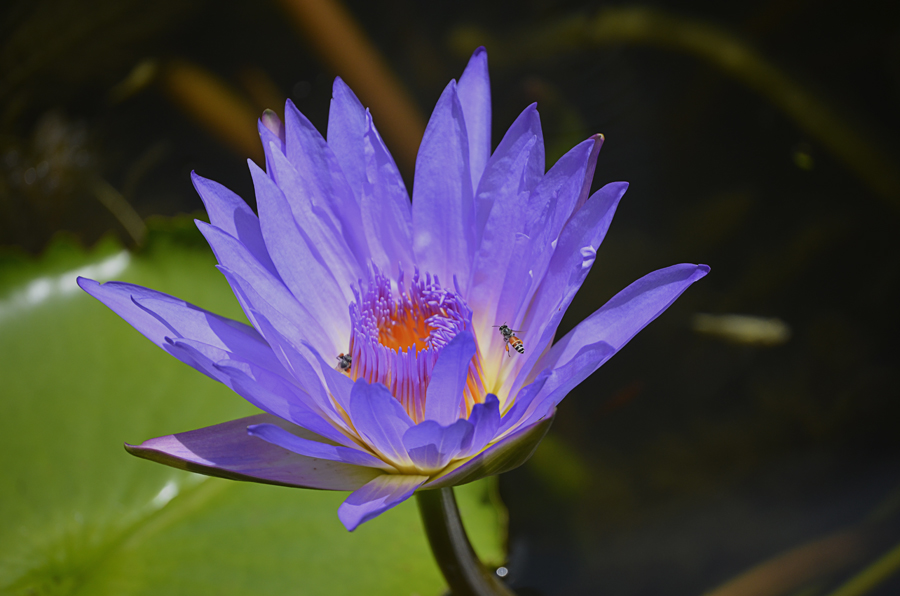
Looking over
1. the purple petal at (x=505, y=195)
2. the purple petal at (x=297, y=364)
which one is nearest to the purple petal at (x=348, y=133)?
the purple petal at (x=505, y=195)

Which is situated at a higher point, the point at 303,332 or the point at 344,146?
the point at 344,146

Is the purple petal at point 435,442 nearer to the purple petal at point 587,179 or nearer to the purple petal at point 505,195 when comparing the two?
the purple petal at point 505,195

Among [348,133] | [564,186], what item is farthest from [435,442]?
[348,133]

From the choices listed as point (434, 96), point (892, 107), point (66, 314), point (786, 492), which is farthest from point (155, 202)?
point (892, 107)

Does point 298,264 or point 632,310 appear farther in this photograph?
point 298,264

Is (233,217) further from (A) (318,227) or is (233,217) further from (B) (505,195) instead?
(B) (505,195)

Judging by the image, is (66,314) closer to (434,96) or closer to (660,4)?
(434,96)

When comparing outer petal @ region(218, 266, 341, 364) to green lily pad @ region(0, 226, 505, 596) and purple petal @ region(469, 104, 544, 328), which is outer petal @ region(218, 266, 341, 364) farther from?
green lily pad @ region(0, 226, 505, 596)
